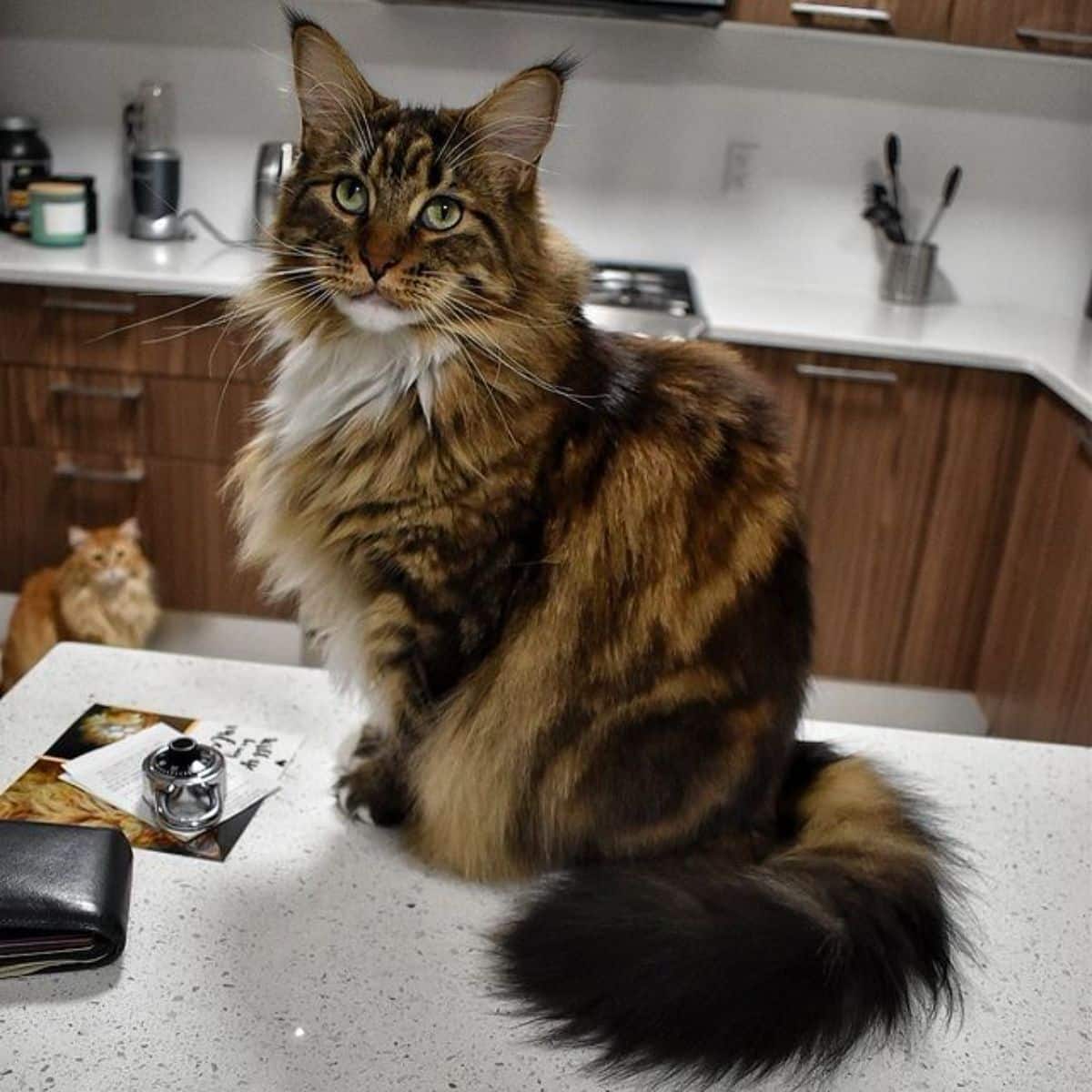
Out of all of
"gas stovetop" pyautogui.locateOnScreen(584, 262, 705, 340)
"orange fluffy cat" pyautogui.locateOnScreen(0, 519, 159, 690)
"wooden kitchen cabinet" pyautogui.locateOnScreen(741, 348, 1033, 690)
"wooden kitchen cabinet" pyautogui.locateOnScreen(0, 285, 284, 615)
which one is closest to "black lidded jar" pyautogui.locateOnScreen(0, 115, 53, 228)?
"wooden kitchen cabinet" pyautogui.locateOnScreen(0, 285, 284, 615)

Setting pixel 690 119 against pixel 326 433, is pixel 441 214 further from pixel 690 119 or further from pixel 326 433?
pixel 690 119

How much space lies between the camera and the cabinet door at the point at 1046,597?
8.66 feet

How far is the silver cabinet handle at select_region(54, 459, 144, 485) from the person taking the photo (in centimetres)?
309

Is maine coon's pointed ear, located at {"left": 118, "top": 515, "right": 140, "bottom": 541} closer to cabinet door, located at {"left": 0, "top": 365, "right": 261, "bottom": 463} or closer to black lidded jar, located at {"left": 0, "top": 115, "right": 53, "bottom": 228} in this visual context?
cabinet door, located at {"left": 0, "top": 365, "right": 261, "bottom": 463}

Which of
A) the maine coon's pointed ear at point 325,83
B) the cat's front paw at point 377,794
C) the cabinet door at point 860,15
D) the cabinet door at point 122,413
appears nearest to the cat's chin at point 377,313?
the maine coon's pointed ear at point 325,83

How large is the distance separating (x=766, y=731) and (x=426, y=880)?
Answer: 366 mm

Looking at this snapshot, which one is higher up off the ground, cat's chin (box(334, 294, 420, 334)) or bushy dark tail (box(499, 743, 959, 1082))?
cat's chin (box(334, 294, 420, 334))

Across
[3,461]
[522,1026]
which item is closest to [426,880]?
[522,1026]

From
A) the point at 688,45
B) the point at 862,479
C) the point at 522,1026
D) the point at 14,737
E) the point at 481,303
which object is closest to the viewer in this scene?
the point at 522,1026

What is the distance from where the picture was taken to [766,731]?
4.03 ft

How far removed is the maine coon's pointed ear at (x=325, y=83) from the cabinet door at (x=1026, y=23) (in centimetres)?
223

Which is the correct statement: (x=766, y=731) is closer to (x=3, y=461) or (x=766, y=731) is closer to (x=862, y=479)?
(x=862, y=479)

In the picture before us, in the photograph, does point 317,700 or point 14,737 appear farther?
point 317,700

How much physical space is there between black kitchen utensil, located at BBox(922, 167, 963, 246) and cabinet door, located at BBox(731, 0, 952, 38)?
44 cm
